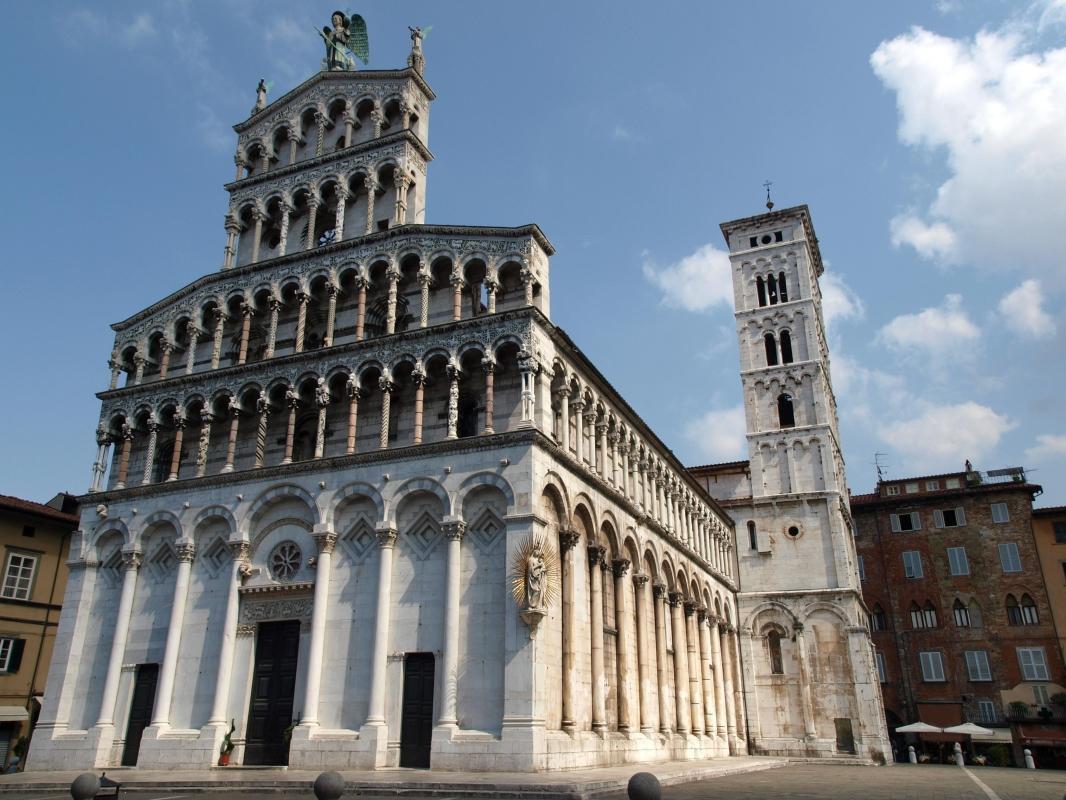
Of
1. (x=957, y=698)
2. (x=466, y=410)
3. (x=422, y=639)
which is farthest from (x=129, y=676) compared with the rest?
(x=957, y=698)

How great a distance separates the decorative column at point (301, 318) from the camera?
29.4m

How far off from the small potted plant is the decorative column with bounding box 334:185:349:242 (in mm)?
16688

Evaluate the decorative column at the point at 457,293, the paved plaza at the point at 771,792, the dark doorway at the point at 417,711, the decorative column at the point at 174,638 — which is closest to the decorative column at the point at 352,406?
the decorative column at the point at 457,293

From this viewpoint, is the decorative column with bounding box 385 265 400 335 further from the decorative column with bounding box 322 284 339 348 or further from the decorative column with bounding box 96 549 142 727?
the decorative column with bounding box 96 549 142 727

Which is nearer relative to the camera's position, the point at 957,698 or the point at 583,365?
the point at 583,365

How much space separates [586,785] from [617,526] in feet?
44.4

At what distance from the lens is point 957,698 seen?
4772 centimetres

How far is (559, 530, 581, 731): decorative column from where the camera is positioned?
936 inches

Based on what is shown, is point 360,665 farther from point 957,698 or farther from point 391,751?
point 957,698

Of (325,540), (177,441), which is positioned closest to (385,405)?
(325,540)

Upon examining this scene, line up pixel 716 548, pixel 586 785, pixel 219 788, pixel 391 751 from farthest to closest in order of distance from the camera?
pixel 716 548, pixel 391 751, pixel 219 788, pixel 586 785

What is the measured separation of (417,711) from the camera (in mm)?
23250

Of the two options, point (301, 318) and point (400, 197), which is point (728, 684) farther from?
point (400, 197)

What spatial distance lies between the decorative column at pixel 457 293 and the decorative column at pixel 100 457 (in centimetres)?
1442
